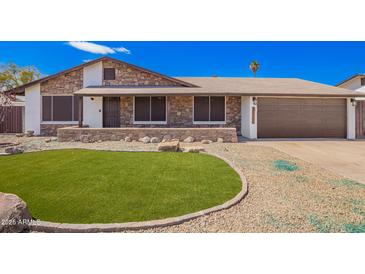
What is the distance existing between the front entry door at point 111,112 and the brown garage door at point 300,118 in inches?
353

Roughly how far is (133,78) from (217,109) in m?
6.03

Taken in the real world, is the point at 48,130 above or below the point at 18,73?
below

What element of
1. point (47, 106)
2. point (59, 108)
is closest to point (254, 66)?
point (59, 108)

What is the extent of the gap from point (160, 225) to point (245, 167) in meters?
3.83

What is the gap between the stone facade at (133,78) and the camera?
15539 millimetres

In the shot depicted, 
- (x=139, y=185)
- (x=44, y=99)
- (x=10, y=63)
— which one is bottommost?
(x=139, y=185)

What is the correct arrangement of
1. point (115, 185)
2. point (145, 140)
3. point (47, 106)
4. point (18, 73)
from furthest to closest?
point (18, 73) < point (47, 106) < point (145, 140) < point (115, 185)

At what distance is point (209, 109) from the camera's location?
14.9 metres

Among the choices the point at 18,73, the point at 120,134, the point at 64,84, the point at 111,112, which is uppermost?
the point at 18,73

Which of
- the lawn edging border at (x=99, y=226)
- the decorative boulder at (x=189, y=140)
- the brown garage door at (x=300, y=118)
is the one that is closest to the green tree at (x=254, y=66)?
the brown garage door at (x=300, y=118)

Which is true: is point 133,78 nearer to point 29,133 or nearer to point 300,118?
point 29,133

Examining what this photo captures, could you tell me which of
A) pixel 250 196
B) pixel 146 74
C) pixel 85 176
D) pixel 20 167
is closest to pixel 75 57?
pixel 146 74
